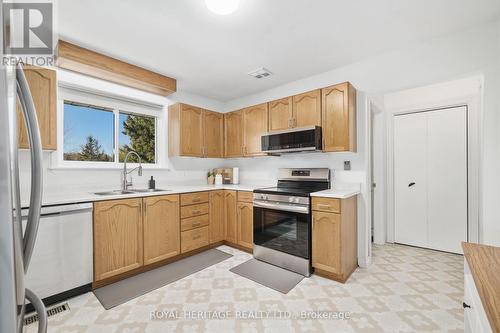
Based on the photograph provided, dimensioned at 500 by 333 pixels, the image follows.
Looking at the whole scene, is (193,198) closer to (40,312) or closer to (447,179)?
(40,312)

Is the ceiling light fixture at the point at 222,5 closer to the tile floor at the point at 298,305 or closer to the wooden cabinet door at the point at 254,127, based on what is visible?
the wooden cabinet door at the point at 254,127

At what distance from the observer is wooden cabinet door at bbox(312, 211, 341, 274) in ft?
7.25

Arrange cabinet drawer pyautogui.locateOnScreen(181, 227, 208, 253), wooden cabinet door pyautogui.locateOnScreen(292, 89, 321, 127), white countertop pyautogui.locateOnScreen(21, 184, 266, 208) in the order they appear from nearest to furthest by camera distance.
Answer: white countertop pyautogui.locateOnScreen(21, 184, 266, 208) → wooden cabinet door pyautogui.locateOnScreen(292, 89, 321, 127) → cabinet drawer pyautogui.locateOnScreen(181, 227, 208, 253)

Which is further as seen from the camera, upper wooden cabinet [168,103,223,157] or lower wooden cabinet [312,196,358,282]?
upper wooden cabinet [168,103,223,157]

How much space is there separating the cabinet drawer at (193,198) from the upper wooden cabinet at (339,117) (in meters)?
1.67

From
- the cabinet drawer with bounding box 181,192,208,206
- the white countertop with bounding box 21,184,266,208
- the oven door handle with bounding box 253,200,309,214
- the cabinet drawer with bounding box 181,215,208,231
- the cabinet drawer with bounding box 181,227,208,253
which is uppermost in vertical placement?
the white countertop with bounding box 21,184,266,208

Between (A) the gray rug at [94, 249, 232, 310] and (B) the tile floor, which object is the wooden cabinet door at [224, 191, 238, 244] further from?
(B) the tile floor

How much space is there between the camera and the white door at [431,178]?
290cm

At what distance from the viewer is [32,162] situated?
27.5 inches

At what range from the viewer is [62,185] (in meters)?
2.38

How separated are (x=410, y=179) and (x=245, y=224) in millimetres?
2470

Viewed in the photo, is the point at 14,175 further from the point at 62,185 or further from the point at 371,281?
the point at 371,281

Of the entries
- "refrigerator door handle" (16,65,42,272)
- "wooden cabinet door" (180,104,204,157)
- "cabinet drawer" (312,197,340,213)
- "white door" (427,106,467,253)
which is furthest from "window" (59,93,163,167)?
"white door" (427,106,467,253)

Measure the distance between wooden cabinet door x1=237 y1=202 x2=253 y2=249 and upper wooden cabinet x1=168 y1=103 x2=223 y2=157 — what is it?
1067 mm
